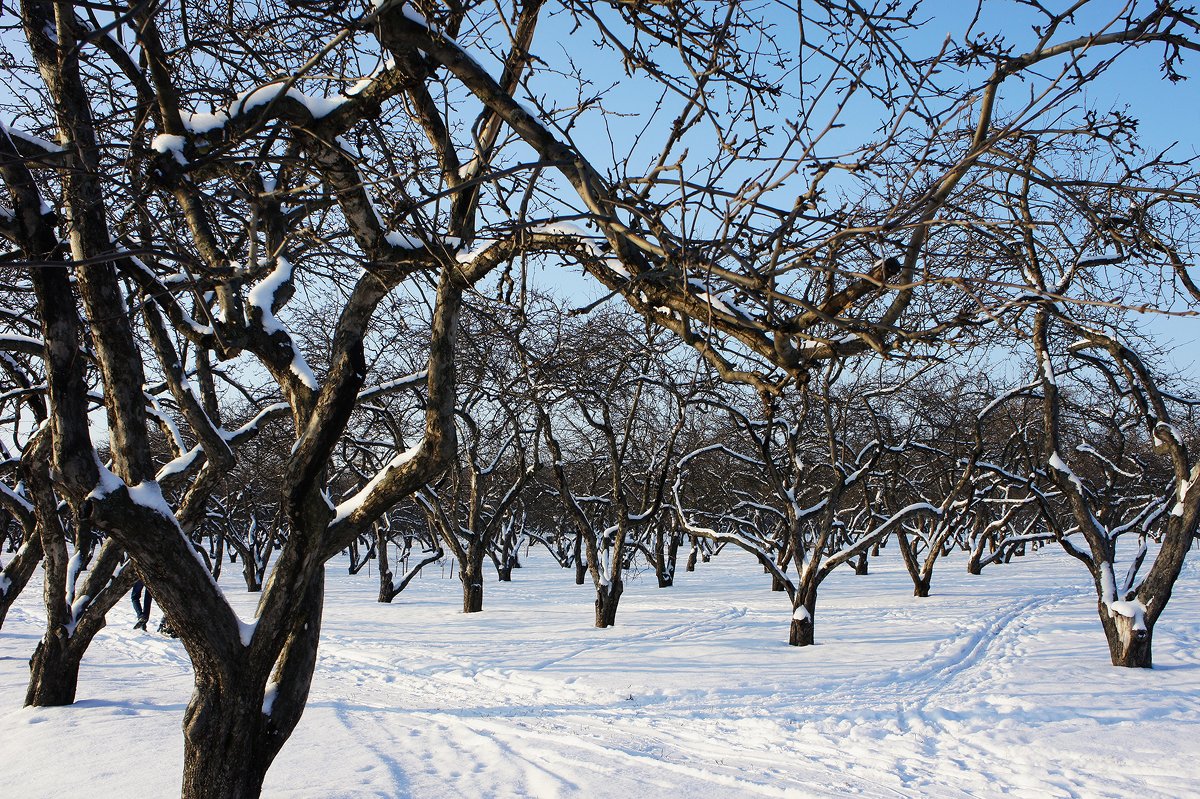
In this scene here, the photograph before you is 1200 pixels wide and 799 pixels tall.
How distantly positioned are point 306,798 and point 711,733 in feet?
11.9

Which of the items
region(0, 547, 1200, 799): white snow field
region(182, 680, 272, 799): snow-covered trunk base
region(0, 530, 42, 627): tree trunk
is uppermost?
region(0, 530, 42, 627): tree trunk

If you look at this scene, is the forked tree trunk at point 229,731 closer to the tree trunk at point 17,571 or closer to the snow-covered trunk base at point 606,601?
the tree trunk at point 17,571

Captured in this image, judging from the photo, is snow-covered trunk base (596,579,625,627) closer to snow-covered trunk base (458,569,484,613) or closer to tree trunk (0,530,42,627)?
snow-covered trunk base (458,569,484,613)

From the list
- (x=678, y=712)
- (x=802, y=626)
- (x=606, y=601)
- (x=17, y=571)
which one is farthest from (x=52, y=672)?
(x=802, y=626)

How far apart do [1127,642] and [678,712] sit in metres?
5.74

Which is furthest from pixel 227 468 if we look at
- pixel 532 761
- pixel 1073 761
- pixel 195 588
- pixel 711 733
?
pixel 1073 761

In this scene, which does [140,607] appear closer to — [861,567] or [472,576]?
[472,576]

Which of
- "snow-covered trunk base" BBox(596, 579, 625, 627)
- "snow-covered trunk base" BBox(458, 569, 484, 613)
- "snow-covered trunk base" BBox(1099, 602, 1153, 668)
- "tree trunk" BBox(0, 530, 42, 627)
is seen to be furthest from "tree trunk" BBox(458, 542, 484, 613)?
"snow-covered trunk base" BBox(1099, 602, 1153, 668)

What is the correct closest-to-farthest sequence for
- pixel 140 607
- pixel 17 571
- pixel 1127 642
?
pixel 17 571
pixel 1127 642
pixel 140 607

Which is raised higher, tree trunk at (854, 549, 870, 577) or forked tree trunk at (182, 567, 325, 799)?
forked tree trunk at (182, 567, 325, 799)

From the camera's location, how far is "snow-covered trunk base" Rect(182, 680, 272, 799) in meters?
3.93

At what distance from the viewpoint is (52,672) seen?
24.7ft

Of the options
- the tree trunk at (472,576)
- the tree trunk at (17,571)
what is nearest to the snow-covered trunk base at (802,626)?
the tree trunk at (472,576)

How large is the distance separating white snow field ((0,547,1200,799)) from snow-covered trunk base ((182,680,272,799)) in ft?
4.83
